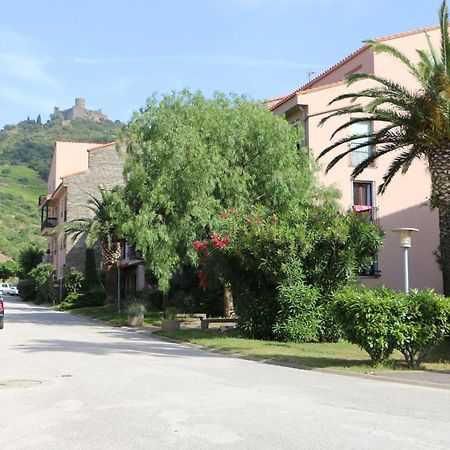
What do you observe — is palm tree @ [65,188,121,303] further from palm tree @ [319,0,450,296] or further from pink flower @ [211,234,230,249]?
palm tree @ [319,0,450,296]

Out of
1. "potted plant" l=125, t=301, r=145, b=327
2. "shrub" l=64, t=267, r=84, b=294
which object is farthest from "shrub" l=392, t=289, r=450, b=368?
"shrub" l=64, t=267, r=84, b=294

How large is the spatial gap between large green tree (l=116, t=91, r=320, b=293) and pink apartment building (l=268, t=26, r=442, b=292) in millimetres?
3132

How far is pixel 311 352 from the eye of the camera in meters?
17.1

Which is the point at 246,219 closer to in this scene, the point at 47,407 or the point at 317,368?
the point at 317,368

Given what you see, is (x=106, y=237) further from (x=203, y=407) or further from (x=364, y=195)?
(x=203, y=407)

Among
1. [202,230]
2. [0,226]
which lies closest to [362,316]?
[202,230]

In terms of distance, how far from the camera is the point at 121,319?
32.5 meters

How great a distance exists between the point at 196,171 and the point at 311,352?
1167 cm

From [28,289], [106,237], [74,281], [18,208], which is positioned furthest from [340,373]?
[18,208]

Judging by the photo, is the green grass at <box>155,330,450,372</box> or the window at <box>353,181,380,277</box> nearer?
the green grass at <box>155,330,450,372</box>

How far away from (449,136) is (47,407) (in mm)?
12049

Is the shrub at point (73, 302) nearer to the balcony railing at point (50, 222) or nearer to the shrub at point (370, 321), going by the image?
the balcony railing at point (50, 222)

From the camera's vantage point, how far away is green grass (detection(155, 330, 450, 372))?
14.2 meters

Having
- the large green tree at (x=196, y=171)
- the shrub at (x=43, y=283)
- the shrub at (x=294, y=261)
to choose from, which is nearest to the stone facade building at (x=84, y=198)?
the shrub at (x=43, y=283)
